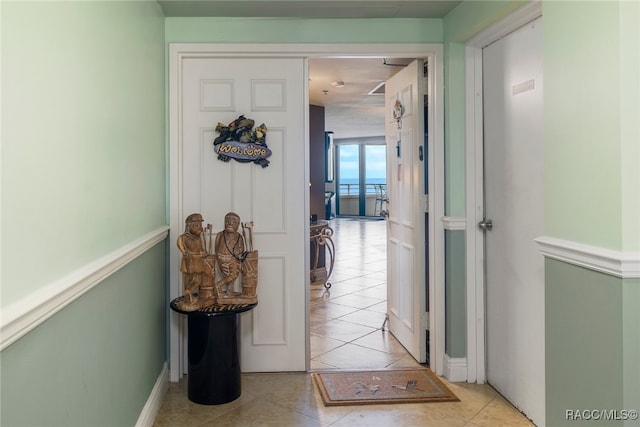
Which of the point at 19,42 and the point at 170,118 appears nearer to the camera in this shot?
the point at 19,42

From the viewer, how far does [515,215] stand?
8.92 feet

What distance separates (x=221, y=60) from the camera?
319cm

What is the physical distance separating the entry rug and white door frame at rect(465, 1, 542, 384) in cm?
29

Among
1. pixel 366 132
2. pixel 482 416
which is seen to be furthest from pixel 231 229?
pixel 366 132

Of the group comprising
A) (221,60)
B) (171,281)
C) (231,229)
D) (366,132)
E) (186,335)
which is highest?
(366,132)

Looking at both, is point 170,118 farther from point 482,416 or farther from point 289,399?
point 482,416

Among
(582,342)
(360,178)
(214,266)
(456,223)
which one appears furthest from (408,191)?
(360,178)

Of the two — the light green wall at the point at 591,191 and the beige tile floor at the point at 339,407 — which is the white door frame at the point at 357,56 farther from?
the light green wall at the point at 591,191

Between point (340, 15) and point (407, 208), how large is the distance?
4.47 feet

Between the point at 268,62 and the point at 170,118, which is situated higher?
the point at 268,62

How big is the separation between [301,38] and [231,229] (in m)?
1.27

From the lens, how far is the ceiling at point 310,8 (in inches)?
113

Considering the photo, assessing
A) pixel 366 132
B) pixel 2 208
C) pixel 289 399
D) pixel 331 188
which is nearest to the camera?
pixel 2 208

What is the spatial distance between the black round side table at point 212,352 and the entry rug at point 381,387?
0.56 m
